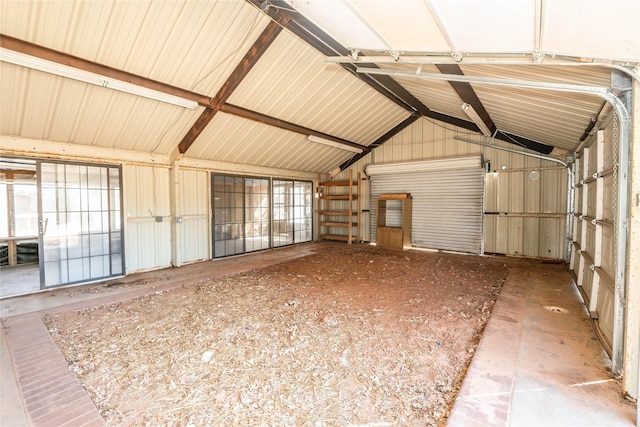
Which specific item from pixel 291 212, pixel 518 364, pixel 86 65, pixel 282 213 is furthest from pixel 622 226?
pixel 291 212

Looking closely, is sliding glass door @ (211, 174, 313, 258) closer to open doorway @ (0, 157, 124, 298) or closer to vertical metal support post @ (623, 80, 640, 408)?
open doorway @ (0, 157, 124, 298)

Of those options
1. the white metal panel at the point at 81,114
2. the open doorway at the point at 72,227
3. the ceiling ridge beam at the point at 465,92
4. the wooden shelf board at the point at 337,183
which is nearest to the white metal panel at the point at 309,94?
the white metal panel at the point at 81,114

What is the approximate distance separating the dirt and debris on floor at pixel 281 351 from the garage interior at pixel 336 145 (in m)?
0.41

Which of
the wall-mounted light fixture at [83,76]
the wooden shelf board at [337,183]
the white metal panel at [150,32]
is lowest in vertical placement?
the wooden shelf board at [337,183]

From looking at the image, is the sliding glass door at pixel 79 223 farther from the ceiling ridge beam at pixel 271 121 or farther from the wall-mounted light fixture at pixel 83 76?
the ceiling ridge beam at pixel 271 121

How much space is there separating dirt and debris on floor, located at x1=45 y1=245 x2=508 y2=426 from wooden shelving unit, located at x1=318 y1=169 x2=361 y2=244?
200 inches

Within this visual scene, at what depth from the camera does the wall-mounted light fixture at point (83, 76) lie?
3.39 meters

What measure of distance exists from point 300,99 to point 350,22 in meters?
4.04

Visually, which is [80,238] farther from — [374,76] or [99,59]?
[374,76]

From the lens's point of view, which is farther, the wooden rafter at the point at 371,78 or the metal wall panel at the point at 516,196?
the metal wall panel at the point at 516,196

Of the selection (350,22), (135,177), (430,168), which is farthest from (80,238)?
(430,168)

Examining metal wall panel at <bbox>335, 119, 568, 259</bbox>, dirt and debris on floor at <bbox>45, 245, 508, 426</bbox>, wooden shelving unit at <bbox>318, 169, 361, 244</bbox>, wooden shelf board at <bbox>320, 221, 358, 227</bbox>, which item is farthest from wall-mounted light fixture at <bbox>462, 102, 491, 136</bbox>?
wooden shelf board at <bbox>320, 221, 358, 227</bbox>

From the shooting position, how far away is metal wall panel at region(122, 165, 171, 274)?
5.88m

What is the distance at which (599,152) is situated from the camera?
→ 3.31m
